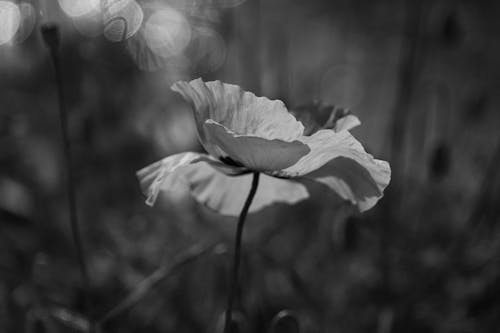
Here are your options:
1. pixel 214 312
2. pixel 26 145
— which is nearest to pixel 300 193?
pixel 214 312

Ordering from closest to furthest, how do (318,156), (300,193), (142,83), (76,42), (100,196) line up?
1. (318,156)
2. (300,193)
3. (100,196)
4. (76,42)
5. (142,83)

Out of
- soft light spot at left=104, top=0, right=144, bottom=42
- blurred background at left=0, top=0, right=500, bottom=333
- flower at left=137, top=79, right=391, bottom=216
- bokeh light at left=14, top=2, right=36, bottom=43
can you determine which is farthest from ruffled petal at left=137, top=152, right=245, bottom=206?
bokeh light at left=14, top=2, right=36, bottom=43

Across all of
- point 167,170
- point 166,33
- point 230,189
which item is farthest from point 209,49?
point 167,170

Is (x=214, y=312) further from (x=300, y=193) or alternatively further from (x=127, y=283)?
(x=300, y=193)

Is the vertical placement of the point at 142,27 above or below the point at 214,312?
above

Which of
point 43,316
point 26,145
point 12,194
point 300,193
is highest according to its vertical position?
point 300,193
